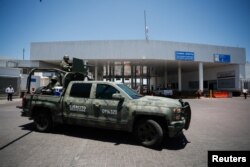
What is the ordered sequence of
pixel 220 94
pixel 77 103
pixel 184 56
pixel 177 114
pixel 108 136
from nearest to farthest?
pixel 177 114
pixel 77 103
pixel 108 136
pixel 184 56
pixel 220 94

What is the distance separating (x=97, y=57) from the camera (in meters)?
24.7

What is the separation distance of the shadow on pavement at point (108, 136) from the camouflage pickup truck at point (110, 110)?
41 cm

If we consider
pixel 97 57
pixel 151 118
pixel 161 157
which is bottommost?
pixel 161 157

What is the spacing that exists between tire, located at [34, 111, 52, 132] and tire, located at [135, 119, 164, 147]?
3291 mm

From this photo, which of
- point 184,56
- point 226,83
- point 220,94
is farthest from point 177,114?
point 226,83

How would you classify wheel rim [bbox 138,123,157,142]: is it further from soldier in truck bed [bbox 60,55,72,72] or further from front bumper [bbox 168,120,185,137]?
soldier in truck bed [bbox 60,55,72,72]

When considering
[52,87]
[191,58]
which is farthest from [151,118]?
[191,58]

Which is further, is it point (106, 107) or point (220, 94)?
point (220, 94)

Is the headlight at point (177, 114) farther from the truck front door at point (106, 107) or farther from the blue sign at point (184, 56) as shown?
the blue sign at point (184, 56)

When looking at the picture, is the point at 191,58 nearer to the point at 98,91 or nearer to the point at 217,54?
the point at 217,54

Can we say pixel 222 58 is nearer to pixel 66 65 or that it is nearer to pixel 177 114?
pixel 66 65

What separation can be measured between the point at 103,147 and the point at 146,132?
1.28 metres

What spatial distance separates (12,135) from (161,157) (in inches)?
195

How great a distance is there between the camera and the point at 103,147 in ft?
16.6
